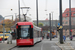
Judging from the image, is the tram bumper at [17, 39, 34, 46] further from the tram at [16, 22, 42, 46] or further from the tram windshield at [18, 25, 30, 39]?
the tram windshield at [18, 25, 30, 39]

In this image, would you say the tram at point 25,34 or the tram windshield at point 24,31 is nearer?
the tram at point 25,34

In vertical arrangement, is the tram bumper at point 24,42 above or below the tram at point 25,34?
below

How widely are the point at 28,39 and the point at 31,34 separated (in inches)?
28.7

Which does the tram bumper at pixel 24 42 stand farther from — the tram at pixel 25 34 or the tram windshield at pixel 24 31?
the tram windshield at pixel 24 31

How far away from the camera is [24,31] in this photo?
21.7 meters

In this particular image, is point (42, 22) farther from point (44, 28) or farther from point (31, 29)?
point (31, 29)

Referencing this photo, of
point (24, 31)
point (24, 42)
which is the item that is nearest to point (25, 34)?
point (24, 31)

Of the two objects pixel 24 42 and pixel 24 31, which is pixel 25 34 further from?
pixel 24 42

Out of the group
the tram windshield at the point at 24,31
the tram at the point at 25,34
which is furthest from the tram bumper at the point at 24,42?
the tram windshield at the point at 24,31

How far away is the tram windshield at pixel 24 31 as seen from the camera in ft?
70.7

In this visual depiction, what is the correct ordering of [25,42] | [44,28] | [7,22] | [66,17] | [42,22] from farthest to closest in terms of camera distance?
[42,22] < [66,17] < [44,28] < [7,22] < [25,42]

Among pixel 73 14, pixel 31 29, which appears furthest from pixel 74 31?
pixel 31 29

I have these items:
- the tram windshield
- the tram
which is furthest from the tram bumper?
the tram windshield

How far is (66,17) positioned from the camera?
335ft
